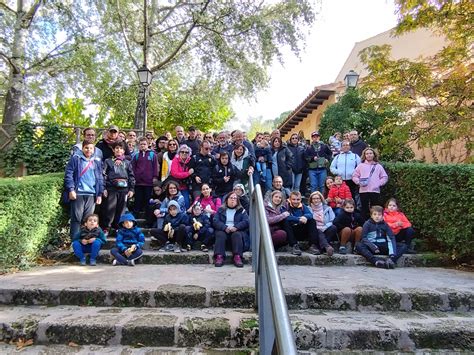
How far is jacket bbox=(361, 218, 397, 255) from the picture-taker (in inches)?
204

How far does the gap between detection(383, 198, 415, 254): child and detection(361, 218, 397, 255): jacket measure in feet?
1.02

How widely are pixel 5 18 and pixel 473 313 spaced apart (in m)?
14.9

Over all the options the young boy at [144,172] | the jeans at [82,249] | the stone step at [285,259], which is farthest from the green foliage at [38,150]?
the jeans at [82,249]

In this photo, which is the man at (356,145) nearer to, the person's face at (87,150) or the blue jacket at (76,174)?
the blue jacket at (76,174)

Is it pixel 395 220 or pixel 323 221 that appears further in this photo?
pixel 323 221

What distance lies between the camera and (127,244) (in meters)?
5.05

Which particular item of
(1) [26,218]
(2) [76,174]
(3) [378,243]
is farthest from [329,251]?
(1) [26,218]

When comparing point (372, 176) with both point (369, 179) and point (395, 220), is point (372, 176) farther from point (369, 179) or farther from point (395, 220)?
point (395, 220)

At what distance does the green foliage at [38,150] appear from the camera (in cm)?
873

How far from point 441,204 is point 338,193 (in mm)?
1696

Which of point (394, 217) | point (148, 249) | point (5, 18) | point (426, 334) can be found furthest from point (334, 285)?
point (5, 18)

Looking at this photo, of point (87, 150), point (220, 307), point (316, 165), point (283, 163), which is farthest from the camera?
point (316, 165)

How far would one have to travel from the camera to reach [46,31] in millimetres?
12109

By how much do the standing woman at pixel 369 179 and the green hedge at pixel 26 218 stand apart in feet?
16.7
